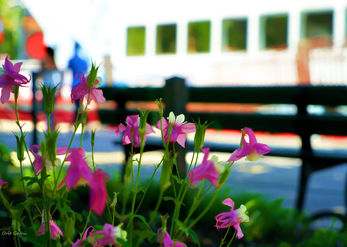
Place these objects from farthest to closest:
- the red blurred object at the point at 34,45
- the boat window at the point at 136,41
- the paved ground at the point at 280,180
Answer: the red blurred object at the point at 34,45
the boat window at the point at 136,41
the paved ground at the point at 280,180

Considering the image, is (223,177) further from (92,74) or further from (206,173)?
(92,74)

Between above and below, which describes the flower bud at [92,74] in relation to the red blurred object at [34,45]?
below

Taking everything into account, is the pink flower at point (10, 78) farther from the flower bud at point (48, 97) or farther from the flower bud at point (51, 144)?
the flower bud at point (51, 144)

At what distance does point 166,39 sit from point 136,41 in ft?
4.02

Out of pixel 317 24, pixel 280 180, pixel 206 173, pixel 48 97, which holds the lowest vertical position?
pixel 280 180

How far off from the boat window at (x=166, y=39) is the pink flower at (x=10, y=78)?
57.2ft

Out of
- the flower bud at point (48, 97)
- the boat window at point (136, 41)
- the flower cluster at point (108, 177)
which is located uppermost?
the boat window at point (136, 41)

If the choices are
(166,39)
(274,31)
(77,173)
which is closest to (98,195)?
(77,173)

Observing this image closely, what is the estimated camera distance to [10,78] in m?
1.05

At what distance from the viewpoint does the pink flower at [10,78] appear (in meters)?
1.03

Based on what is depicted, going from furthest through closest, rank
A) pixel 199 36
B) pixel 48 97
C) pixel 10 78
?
pixel 199 36 → pixel 10 78 → pixel 48 97

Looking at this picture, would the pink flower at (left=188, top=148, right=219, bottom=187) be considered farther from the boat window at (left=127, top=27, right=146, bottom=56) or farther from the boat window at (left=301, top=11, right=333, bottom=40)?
the boat window at (left=127, top=27, right=146, bottom=56)

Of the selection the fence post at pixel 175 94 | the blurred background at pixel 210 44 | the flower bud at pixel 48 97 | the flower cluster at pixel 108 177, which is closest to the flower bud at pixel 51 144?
the flower cluster at pixel 108 177

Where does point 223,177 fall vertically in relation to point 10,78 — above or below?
below
